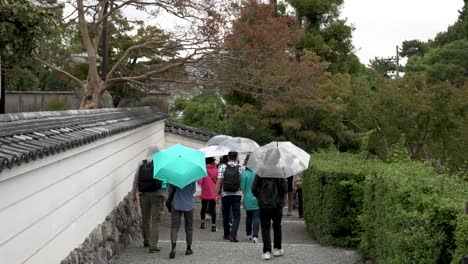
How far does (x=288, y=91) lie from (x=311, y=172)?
22.3 ft

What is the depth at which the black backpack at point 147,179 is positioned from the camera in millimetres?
9906

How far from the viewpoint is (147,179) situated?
32.5 feet

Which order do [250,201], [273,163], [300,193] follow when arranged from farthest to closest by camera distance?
[300,193] < [250,201] < [273,163]

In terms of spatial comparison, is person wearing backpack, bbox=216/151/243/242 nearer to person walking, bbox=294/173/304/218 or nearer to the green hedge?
the green hedge

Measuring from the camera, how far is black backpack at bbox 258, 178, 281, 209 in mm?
9211

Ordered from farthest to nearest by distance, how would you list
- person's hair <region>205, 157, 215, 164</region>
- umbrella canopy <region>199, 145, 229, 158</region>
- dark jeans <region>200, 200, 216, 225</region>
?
umbrella canopy <region>199, 145, 229, 158</region>, person's hair <region>205, 157, 215, 164</region>, dark jeans <region>200, 200, 216, 225</region>

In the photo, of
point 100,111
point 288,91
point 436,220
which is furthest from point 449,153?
point 436,220

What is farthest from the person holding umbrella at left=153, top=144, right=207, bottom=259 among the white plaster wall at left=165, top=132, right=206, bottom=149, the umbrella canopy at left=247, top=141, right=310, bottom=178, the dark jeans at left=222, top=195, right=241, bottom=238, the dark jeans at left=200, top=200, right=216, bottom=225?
the white plaster wall at left=165, top=132, right=206, bottom=149

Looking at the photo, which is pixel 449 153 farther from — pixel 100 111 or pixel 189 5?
pixel 100 111

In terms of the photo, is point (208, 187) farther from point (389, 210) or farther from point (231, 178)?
point (389, 210)

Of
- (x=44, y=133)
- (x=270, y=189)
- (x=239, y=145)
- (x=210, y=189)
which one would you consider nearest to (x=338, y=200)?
(x=270, y=189)

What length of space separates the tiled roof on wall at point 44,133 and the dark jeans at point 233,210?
2859 mm

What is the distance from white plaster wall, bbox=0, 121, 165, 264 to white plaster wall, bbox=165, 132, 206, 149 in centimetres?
1018

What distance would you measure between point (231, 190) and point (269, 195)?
241cm
